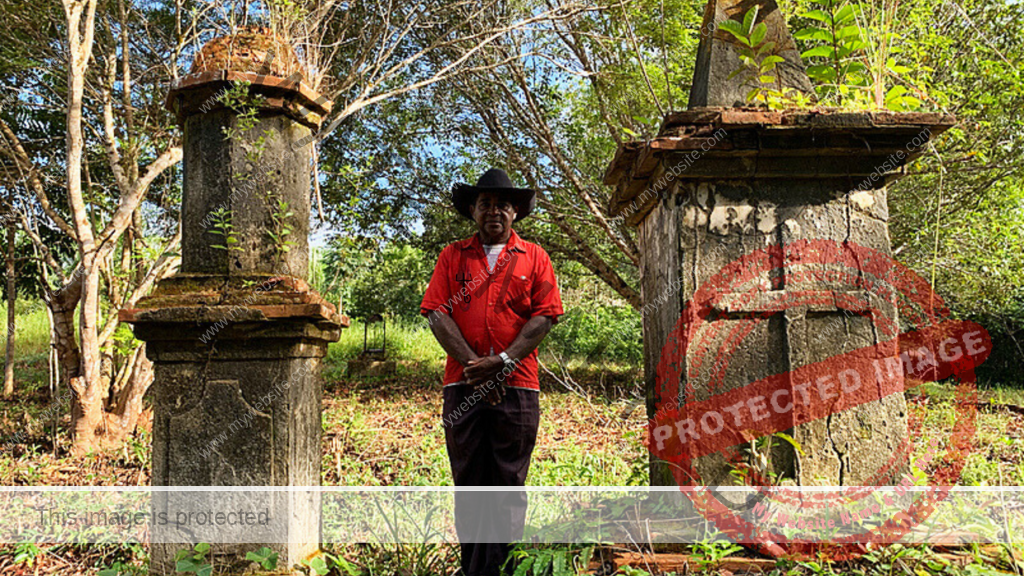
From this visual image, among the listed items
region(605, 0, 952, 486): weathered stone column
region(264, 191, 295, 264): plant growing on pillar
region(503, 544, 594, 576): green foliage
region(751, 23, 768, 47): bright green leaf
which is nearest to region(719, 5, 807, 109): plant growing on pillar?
region(751, 23, 768, 47): bright green leaf

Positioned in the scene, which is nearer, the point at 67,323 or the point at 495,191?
the point at 495,191

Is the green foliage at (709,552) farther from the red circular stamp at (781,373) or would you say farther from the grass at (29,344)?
the grass at (29,344)

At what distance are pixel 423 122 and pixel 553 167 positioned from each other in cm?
231

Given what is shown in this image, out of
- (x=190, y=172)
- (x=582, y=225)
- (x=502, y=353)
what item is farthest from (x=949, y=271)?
(x=190, y=172)

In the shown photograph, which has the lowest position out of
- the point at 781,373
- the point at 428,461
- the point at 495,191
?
the point at 428,461

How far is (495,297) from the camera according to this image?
2959mm

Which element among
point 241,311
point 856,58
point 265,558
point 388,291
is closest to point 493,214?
point 241,311

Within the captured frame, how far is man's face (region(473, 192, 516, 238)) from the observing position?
9.94ft

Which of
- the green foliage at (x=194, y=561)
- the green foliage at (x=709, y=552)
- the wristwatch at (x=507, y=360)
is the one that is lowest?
the green foliage at (x=194, y=561)

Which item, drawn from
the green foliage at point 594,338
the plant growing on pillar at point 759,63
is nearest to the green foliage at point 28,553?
the plant growing on pillar at point 759,63

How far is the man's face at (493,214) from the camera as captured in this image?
9.94 ft

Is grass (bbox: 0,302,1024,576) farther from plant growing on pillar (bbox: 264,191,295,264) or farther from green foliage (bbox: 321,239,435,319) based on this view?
green foliage (bbox: 321,239,435,319)

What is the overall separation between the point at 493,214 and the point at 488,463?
3.75 ft

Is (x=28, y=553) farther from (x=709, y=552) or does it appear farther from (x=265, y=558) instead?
(x=709, y=552)
